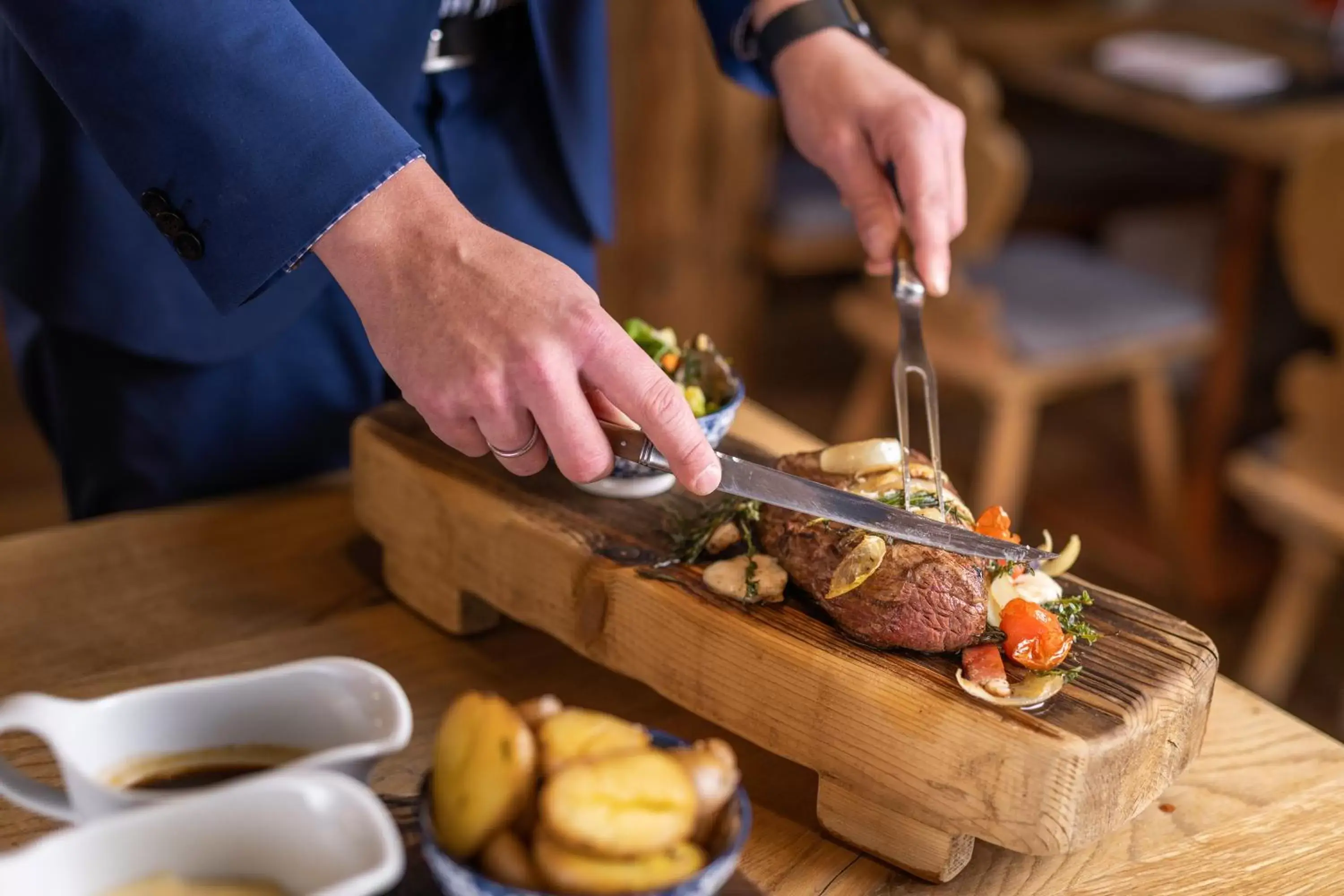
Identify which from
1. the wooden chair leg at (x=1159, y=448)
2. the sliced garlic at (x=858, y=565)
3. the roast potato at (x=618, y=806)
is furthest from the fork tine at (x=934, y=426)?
the wooden chair leg at (x=1159, y=448)

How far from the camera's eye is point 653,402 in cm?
88

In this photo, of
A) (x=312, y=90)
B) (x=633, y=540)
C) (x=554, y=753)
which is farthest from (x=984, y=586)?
(x=312, y=90)

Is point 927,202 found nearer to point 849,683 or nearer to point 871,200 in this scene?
point 871,200

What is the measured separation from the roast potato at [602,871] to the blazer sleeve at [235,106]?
487 mm

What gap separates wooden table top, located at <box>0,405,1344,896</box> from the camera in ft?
3.02

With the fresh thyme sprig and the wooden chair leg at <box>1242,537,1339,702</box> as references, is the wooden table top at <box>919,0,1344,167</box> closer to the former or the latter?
the wooden chair leg at <box>1242,537,1339,702</box>

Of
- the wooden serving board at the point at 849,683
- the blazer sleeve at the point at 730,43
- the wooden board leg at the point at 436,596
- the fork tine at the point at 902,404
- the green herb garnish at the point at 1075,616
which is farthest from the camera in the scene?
the blazer sleeve at the point at 730,43

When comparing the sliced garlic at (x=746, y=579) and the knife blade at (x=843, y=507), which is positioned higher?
the knife blade at (x=843, y=507)

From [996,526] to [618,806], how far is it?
472 millimetres

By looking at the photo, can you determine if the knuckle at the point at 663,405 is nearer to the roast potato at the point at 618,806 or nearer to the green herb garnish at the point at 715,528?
the green herb garnish at the point at 715,528

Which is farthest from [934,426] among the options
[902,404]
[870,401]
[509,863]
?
[870,401]

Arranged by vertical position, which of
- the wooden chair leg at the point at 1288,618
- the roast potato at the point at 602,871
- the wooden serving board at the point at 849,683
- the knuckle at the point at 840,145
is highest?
the knuckle at the point at 840,145

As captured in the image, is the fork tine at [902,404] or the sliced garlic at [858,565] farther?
the fork tine at [902,404]

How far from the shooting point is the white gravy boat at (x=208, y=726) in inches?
28.0
